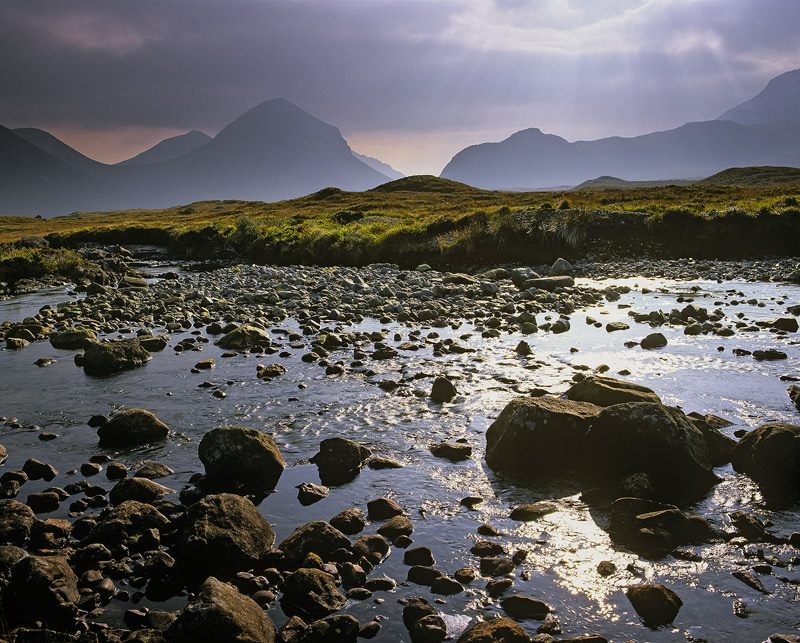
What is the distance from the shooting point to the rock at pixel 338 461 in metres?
7.60

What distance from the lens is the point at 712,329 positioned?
16.0 meters

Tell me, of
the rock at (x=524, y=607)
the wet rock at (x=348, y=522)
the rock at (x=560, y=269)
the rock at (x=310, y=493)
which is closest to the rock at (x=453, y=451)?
the rock at (x=310, y=493)

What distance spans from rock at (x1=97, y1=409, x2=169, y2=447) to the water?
244 millimetres

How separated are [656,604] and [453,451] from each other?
3.67 meters

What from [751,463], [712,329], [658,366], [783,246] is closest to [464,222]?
[783,246]

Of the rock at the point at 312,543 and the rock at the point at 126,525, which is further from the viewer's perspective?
the rock at the point at 126,525

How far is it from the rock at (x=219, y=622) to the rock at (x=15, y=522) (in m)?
2.62

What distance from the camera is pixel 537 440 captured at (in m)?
7.73

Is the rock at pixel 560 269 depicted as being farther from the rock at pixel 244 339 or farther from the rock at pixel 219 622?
the rock at pixel 219 622

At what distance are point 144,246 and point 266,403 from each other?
57568 millimetres

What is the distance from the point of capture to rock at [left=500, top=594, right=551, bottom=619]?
481 cm

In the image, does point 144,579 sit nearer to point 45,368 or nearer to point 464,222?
point 45,368

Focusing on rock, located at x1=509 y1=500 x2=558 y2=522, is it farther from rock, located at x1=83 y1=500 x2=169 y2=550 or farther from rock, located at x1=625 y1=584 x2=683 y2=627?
rock, located at x1=83 y1=500 x2=169 y2=550

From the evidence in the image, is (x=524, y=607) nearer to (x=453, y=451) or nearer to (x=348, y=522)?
(x=348, y=522)
